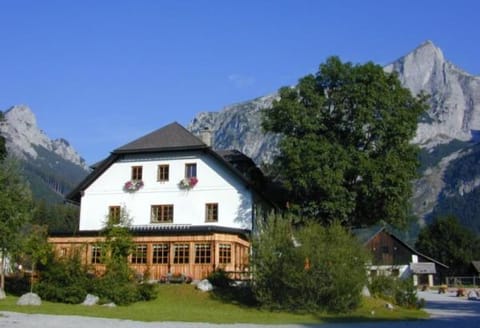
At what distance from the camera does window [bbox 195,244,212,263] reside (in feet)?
114

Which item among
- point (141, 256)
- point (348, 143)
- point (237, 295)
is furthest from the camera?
point (348, 143)

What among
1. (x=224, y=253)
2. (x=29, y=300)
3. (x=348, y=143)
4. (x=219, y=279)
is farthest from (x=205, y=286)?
(x=348, y=143)

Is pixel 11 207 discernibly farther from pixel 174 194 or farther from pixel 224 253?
pixel 174 194

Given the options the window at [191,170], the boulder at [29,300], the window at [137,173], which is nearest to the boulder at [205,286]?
the boulder at [29,300]

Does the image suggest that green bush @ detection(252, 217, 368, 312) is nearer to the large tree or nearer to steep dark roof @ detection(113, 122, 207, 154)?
the large tree

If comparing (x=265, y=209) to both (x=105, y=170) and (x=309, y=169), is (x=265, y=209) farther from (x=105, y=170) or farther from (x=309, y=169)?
(x=105, y=170)

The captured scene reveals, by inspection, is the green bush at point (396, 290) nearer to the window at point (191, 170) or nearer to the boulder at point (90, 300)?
the window at point (191, 170)

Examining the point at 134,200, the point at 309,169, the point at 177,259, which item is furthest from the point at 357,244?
the point at 134,200

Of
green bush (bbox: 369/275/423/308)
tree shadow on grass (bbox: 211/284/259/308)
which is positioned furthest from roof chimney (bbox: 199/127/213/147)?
green bush (bbox: 369/275/423/308)

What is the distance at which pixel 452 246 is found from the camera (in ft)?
305

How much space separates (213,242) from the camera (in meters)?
34.7

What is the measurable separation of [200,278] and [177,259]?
6.26ft

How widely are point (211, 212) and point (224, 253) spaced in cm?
471

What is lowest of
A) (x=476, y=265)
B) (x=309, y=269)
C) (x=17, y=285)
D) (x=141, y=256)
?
(x=17, y=285)
